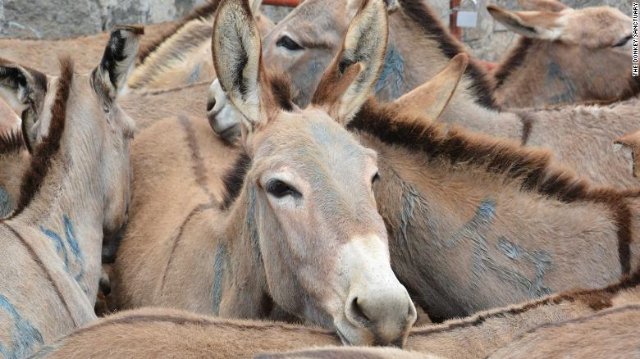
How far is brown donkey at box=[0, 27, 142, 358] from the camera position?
363 centimetres

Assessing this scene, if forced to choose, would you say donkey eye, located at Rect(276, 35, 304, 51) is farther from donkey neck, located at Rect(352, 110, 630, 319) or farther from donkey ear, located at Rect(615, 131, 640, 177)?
donkey ear, located at Rect(615, 131, 640, 177)

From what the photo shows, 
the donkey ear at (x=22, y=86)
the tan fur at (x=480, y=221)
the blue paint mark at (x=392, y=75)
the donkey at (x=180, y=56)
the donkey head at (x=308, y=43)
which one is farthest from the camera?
the donkey at (x=180, y=56)

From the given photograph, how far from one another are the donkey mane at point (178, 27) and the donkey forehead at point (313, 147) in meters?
2.81

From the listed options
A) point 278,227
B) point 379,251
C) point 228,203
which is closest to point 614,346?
point 379,251

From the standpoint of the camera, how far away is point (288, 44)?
546 centimetres

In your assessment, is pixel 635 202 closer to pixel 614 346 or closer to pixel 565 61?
pixel 614 346

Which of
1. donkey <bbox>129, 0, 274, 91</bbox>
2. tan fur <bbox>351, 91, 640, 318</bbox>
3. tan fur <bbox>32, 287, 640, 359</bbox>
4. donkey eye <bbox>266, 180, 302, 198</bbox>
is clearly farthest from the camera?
donkey <bbox>129, 0, 274, 91</bbox>

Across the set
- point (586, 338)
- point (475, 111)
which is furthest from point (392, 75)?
point (586, 338)

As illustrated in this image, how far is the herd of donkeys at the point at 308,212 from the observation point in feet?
9.72

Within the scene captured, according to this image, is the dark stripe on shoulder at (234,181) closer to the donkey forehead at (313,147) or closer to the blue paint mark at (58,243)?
the donkey forehead at (313,147)

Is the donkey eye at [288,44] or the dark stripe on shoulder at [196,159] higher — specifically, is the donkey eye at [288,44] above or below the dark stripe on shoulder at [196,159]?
above

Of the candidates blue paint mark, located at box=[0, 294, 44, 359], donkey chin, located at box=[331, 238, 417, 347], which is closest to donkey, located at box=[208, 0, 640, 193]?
blue paint mark, located at box=[0, 294, 44, 359]

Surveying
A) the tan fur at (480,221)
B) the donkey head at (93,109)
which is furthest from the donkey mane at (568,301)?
the donkey head at (93,109)

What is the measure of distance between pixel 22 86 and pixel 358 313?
1968mm
